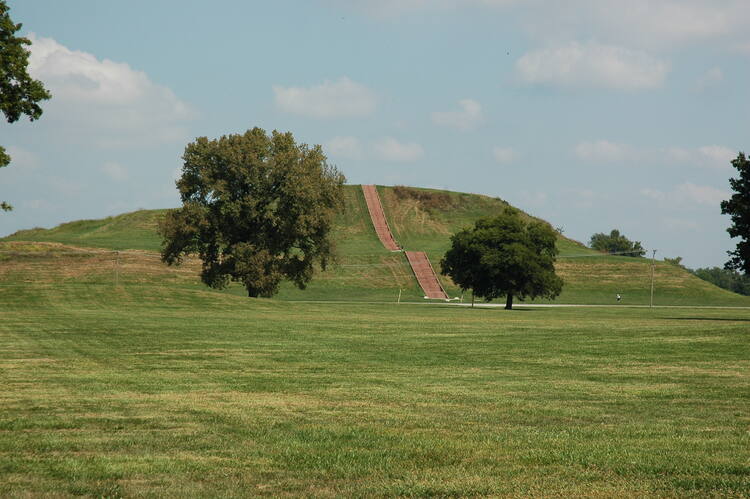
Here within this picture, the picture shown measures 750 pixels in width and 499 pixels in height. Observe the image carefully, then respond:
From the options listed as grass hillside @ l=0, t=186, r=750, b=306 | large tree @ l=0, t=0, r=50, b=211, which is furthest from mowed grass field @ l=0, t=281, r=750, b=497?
grass hillside @ l=0, t=186, r=750, b=306

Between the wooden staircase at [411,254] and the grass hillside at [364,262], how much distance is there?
1343 millimetres

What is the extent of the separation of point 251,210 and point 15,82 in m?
29.9

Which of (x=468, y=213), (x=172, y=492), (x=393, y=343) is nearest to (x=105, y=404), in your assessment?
(x=172, y=492)

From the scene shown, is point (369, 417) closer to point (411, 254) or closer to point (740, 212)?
point (740, 212)

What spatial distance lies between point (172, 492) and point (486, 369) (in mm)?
15337

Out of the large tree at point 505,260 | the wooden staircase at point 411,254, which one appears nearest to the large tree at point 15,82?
the large tree at point 505,260

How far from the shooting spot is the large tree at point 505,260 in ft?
275

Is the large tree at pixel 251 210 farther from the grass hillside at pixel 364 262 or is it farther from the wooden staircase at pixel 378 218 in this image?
the wooden staircase at pixel 378 218

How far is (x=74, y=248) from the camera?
116 meters

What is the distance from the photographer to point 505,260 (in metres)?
83.1

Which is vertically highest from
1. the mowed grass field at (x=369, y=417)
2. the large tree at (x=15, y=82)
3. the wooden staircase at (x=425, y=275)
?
the large tree at (x=15, y=82)

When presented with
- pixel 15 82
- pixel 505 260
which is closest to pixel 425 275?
pixel 505 260

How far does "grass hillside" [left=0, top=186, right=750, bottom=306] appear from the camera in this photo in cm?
10431

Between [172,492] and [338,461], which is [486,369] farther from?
[172,492]
